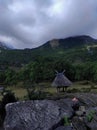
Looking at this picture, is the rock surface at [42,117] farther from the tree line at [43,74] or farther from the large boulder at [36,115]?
the tree line at [43,74]

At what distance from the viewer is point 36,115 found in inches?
634

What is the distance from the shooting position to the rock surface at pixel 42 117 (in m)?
15.5

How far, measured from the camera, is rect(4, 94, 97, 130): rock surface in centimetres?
1548

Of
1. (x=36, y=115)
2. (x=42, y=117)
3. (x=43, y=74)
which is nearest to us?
(x=42, y=117)

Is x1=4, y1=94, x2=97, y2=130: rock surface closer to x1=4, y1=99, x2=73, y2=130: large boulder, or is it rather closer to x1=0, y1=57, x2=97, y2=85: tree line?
x1=4, y1=99, x2=73, y2=130: large boulder

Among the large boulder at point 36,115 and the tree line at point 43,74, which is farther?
the tree line at point 43,74

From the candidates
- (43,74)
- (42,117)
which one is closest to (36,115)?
(42,117)

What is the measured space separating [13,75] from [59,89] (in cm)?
3833

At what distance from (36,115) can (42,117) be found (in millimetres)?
392

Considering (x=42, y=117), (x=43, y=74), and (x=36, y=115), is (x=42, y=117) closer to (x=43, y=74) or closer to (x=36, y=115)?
(x=36, y=115)

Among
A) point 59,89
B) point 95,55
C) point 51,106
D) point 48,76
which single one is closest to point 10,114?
point 51,106

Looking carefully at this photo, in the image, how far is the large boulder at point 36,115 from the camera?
15516mm

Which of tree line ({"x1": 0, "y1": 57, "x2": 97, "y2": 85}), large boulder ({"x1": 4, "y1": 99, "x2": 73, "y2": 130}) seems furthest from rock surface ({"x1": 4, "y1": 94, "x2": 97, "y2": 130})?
tree line ({"x1": 0, "y1": 57, "x2": 97, "y2": 85})

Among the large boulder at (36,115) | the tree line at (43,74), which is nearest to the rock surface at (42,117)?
the large boulder at (36,115)
